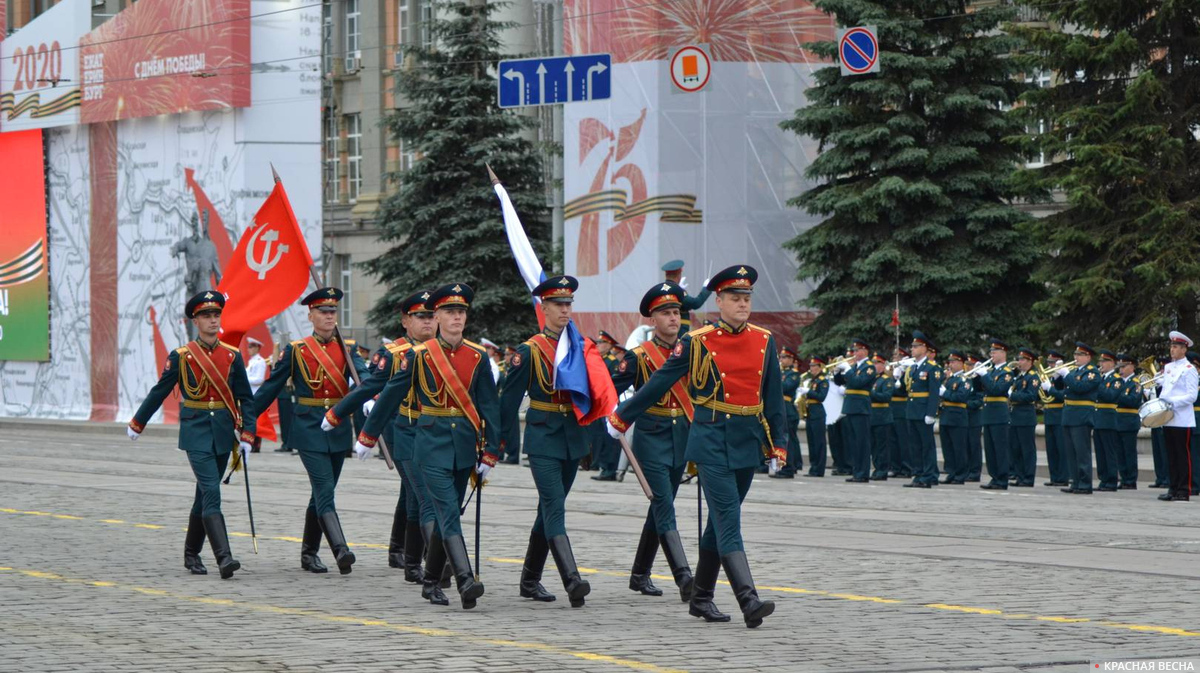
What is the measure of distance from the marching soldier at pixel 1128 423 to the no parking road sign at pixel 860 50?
764 cm

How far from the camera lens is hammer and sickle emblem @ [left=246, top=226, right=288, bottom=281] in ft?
47.0

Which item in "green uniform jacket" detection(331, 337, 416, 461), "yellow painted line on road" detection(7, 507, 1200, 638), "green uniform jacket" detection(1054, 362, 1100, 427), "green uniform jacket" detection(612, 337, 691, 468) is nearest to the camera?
"yellow painted line on road" detection(7, 507, 1200, 638)

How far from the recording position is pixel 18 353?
1698 inches

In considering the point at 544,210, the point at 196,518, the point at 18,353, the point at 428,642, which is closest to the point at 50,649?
the point at 428,642

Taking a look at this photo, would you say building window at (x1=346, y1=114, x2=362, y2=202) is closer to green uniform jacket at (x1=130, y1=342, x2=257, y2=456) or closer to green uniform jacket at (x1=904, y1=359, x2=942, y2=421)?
green uniform jacket at (x1=904, y1=359, x2=942, y2=421)

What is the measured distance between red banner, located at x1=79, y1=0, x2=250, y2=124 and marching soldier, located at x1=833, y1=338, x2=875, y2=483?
1514cm

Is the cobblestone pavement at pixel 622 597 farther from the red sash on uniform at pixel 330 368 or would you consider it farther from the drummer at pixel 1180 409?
the red sash on uniform at pixel 330 368

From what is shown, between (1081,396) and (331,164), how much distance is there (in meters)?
36.7

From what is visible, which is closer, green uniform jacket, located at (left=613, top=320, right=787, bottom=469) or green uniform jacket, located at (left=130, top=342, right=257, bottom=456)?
green uniform jacket, located at (left=613, top=320, right=787, bottom=469)

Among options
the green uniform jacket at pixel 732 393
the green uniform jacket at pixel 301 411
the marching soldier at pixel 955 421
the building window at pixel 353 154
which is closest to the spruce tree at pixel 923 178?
the marching soldier at pixel 955 421

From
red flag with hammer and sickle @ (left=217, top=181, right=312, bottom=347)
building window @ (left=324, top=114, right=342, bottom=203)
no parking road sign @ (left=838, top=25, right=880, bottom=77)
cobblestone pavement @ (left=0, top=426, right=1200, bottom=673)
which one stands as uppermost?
building window @ (left=324, top=114, right=342, bottom=203)

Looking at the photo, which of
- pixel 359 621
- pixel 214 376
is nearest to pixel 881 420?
pixel 214 376

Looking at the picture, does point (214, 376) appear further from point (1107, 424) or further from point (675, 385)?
point (1107, 424)

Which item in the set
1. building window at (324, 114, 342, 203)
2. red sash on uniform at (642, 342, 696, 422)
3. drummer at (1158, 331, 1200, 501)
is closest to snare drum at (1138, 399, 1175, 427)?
drummer at (1158, 331, 1200, 501)
